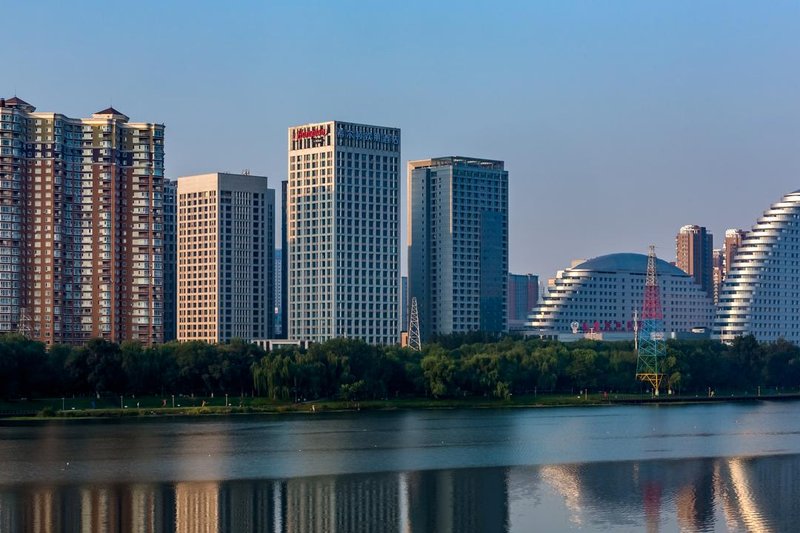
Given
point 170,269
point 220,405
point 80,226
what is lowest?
point 220,405

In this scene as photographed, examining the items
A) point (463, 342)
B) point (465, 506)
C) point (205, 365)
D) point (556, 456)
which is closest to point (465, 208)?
point (463, 342)

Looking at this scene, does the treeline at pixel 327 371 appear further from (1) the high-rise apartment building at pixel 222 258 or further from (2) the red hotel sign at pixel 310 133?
(1) the high-rise apartment building at pixel 222 258

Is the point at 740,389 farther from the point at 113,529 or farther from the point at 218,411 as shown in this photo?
the point at 113,529

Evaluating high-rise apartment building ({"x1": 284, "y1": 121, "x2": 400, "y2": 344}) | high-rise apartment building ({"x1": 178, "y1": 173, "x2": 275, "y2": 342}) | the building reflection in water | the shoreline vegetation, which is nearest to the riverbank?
the shoreline vegetation

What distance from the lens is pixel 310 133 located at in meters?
175

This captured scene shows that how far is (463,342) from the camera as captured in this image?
15962 cm

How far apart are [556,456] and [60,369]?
48555 millimetres

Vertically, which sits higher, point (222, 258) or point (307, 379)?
point (222, 258)

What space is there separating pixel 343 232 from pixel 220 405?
65.2m

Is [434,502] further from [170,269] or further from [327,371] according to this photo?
[170,269]

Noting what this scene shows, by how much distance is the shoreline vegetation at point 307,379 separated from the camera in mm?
107562

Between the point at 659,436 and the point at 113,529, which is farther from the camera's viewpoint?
the point at 659,436

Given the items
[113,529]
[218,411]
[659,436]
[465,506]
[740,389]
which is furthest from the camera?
[740,389]

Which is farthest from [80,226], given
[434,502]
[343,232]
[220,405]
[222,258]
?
[434,502]
